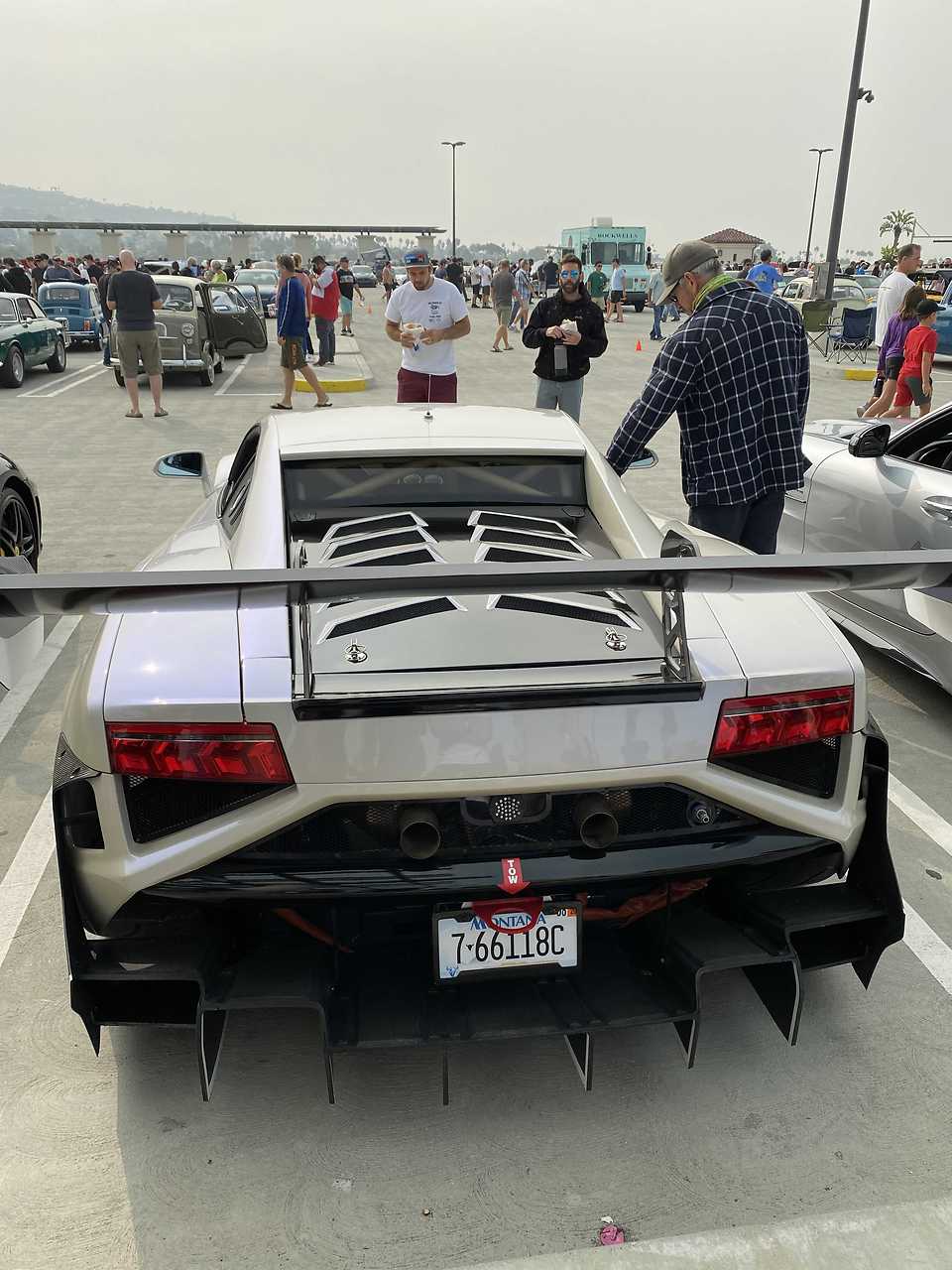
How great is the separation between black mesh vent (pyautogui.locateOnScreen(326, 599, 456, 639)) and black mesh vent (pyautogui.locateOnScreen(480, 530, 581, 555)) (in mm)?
524

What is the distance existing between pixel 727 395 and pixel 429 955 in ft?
9.20

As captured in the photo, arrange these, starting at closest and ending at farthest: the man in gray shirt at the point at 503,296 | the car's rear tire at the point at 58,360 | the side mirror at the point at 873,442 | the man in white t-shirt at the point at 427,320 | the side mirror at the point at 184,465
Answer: the side mirror at the point at 184,465, the side mirror at the point at 873,442, the man in white t-shirt at the point at 427,320, the car's rear tire at the point at 58,360, the man in gray shirt at the point at 503,296

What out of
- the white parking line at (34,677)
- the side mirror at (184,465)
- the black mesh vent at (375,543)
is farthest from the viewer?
the white parking line at (34,677)

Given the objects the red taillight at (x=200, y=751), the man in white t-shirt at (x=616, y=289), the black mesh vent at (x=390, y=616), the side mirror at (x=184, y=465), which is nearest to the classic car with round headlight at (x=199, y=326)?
the side mirror at (x=184, y=465)

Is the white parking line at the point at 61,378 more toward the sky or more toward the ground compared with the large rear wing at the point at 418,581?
more toward the ground

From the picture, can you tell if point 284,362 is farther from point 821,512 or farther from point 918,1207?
point 918,1207

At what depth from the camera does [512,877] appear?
7.22 ft

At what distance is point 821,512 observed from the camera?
5.39 metres

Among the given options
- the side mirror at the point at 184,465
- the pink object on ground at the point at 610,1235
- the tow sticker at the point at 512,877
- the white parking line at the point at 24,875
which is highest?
the side mirror at the point at 184,465

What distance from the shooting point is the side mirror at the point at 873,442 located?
4.93 m

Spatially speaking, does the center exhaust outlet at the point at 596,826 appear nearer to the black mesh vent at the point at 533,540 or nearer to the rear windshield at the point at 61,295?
the black mesh vent at the point at 533,540

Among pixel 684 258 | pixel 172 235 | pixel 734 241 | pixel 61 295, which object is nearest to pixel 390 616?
pixel 684 258

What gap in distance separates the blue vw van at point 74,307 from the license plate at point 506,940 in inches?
811

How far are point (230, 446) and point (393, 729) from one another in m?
9.49
